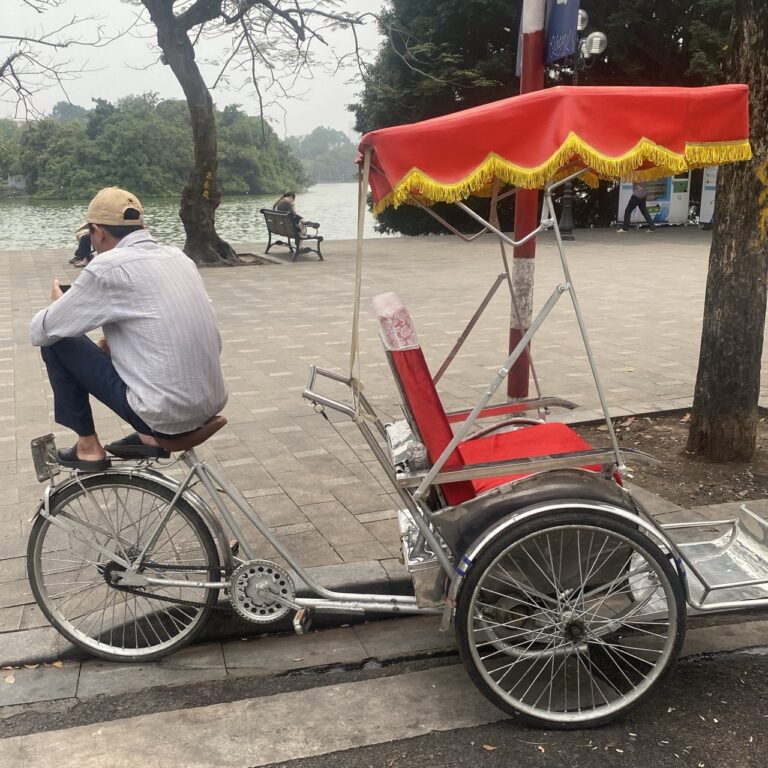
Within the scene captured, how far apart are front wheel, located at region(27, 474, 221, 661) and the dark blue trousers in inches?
10.0

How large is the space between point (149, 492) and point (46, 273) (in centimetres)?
1313

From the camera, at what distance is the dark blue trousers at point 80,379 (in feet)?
9.91

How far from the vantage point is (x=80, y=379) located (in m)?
3.04

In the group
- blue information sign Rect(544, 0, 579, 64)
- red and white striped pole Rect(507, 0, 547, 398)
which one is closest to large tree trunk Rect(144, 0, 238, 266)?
red and white striped pole Rect(507, 0, 547, 398)

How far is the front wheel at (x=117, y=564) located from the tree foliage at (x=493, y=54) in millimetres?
18428

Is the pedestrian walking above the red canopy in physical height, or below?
below

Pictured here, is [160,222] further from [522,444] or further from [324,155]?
[324,155]

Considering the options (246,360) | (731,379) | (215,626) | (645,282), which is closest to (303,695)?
(215,626)

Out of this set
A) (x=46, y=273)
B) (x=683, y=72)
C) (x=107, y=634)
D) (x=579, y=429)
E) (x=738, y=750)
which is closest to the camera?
(x=738, y=750)

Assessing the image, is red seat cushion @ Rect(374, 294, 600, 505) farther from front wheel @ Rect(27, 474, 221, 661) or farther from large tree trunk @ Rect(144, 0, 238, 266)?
large tree trunk @ Rect(144, 0, 238, 266)

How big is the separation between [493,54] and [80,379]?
69.4 feet

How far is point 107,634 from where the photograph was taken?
331 centimetres

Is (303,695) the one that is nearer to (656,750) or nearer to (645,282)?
(656,750)

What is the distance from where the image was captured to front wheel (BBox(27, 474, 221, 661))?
3.15m
